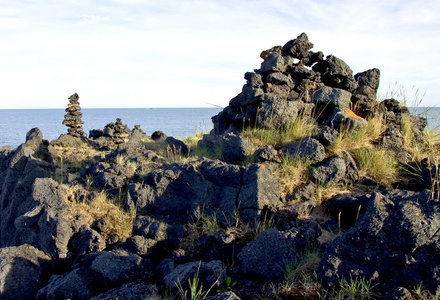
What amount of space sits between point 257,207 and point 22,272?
4417mm

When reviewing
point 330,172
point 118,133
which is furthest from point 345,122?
point 118,133

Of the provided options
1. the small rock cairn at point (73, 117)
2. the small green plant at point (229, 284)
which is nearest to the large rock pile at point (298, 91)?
the small green plant at point (229, 284)

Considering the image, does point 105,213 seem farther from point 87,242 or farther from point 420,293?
point 420,293

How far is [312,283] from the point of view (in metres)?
4.74

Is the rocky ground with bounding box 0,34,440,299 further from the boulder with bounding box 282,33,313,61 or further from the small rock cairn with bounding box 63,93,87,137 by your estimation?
the small rock cairn with bounding box 63,93,87,137

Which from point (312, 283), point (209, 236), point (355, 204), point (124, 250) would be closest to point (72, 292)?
point (124, 250)

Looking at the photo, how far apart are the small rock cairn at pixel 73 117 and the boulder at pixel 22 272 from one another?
885cm

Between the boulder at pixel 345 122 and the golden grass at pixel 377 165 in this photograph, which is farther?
the boulder at pixel 345 122

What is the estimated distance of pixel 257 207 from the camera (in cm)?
695

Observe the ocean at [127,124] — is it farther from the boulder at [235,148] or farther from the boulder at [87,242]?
the boulder at [87,242]

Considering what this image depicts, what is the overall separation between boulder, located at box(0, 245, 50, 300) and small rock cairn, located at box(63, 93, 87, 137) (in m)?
8.85

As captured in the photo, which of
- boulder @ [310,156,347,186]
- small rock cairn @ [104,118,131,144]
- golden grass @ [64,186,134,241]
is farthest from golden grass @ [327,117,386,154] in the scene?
small rock cairn @ [104,118,131,144]

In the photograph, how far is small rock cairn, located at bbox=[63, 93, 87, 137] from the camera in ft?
49.0

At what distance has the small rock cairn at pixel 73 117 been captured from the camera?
49.0ft
